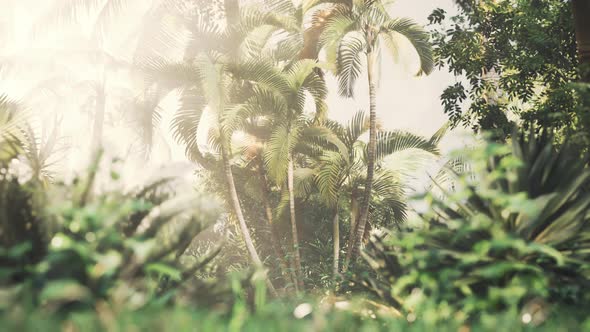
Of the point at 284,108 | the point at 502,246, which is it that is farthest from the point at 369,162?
the point at 502,246

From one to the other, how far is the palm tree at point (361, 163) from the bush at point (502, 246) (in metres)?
15.4

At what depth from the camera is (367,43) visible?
1953 cm

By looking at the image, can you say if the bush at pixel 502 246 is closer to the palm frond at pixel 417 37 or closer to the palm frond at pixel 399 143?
the palm frond at pixel 417 37

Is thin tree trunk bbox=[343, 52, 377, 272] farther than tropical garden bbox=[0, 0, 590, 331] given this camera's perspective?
Yes

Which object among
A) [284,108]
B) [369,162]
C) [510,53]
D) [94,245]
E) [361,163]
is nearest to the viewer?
[94,245]

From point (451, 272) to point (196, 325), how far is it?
1478 millimetres

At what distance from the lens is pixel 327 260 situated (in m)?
22.1

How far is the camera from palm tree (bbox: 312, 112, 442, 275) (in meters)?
20.0

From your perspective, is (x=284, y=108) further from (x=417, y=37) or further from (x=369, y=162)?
(x=417, y=37)

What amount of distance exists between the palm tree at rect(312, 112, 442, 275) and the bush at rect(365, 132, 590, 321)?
50.4ft

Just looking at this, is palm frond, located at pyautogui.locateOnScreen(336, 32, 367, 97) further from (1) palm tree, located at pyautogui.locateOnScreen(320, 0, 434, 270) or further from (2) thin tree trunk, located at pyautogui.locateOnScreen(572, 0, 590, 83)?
(2) thin tree trunk, located at pyautogui.locateOnScreen(572, 0, 590, 83)

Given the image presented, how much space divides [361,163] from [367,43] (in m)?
3.90

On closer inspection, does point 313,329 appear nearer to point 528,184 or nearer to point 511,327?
point 511,327

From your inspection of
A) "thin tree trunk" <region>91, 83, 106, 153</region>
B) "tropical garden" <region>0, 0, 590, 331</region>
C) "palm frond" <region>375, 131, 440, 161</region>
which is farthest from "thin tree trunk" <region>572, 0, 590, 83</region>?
"thin tree trunk" <region>91, 83, 106, 153</region>
